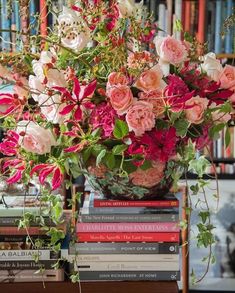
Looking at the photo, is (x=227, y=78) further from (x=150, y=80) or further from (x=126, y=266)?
(x=126, y=266)

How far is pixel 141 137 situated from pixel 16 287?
15.2 inches

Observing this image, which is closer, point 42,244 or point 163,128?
point 163,128

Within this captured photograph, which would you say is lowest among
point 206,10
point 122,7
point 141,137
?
point 141,137

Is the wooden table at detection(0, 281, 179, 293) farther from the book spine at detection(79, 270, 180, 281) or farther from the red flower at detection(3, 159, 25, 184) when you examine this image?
the red flower at detection(3, 159, 25, 184)

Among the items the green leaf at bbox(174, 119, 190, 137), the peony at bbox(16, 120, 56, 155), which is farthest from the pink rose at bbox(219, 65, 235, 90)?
the peony at bbox(16, 120, 56, 155)

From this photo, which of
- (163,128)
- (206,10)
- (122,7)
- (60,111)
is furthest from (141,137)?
(206,10)

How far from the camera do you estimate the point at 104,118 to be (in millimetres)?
918

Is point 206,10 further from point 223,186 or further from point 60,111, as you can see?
point 60,111

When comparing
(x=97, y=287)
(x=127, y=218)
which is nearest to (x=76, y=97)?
(x=127, y=218)

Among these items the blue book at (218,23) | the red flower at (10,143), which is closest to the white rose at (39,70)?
the red flower at (10,143)

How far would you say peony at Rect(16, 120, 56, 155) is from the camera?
0.92m

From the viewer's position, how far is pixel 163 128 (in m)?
0.94

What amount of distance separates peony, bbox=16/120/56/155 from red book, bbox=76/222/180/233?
7.2 inches

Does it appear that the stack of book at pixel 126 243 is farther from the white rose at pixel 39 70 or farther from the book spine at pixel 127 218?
the white rose at pixel 39 70
